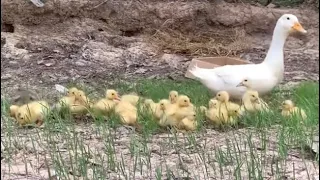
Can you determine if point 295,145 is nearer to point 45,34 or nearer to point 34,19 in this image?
point 45,34

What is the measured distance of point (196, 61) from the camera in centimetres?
178

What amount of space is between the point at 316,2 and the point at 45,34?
0.71 metres

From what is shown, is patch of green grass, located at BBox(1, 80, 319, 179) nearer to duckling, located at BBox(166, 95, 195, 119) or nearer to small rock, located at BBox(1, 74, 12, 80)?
duckling, located at BBox(166, 95, 195, 119)

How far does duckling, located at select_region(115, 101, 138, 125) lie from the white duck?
Result: 10.0 inches

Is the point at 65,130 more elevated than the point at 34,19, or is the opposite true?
the point at 34,19

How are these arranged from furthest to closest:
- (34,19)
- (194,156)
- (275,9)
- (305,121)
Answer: (34,19), (275,9), (305,121), (194,156)

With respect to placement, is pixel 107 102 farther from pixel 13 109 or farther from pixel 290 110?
pixel 290 110

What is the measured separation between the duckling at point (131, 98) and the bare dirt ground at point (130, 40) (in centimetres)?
7

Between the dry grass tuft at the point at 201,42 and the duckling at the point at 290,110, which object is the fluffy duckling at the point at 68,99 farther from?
the duckling at the point at 290,110

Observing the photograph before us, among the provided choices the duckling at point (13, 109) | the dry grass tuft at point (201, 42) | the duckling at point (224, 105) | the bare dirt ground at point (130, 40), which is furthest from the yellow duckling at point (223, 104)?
the duckling at point (13, 109)

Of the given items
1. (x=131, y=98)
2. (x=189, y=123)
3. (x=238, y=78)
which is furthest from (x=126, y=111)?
(x=238, y=78)

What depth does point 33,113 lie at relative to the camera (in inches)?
74.0

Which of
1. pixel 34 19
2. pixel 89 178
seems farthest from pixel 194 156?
pixel 34 19

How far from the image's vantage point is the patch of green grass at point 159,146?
5.22 ft
